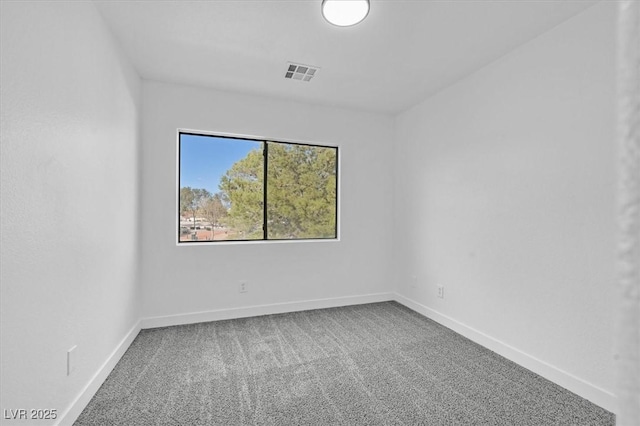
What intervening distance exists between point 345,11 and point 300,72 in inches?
36.8

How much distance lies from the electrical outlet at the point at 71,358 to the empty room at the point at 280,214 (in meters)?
0.01

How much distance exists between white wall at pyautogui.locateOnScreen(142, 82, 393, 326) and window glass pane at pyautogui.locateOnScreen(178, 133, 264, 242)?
20 centimetres

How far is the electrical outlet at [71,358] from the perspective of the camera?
163 cm

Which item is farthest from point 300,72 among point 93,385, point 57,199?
point 93,385

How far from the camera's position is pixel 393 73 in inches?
112

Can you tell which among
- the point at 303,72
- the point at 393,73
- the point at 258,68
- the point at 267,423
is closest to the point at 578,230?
the point at 393,73

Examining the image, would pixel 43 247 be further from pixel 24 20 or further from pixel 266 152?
pixel 266 152

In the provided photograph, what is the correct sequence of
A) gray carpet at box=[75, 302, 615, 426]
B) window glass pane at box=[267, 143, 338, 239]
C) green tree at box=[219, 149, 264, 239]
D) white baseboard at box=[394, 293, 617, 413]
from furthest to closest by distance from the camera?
window glass pane at box=[267, 143, 338, 239]
green tree at box=[219, 149, 264, 239]
white baseboard at box=[394, 293, 617, 413]
gray carpet at box=[75, 302, 615, 426]

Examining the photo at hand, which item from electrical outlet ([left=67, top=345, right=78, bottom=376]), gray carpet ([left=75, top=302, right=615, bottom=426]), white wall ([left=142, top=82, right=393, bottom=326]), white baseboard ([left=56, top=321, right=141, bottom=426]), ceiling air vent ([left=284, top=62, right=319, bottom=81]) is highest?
ceiling air vent ([left=284, top=62, right=319, bottom=81])

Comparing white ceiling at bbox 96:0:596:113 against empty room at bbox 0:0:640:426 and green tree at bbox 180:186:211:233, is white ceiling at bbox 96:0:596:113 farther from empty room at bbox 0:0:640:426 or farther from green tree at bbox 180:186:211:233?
green tree at bbox 180:186:211:233

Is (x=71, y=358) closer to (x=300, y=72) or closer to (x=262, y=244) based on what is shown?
(x=262, y=244)

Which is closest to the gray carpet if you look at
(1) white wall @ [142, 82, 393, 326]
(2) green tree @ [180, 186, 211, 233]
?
(1) white wall @ [142, 82, 393, 326]

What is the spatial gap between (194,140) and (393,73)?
2.11 m

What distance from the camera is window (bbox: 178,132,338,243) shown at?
3.32 meters
